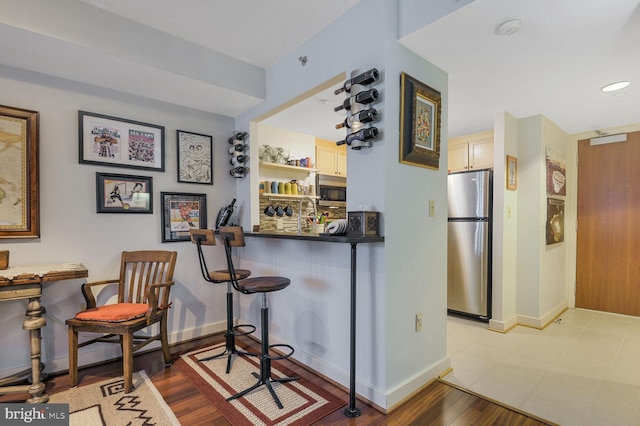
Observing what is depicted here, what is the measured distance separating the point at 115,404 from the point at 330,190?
11.0 feet

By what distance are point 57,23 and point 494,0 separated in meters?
2.54

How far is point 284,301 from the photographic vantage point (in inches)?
107

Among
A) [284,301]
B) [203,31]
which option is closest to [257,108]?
[203,31]

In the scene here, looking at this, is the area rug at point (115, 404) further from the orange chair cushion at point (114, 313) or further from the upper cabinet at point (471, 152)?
the upper cabinet at point (471, 152)

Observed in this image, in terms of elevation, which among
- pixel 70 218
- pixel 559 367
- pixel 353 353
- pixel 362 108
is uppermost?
pixel 362 108

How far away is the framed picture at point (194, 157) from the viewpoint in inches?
119

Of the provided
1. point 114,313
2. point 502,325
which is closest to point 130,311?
point 114,313

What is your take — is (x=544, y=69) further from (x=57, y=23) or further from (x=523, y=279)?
(x=57, y=23)

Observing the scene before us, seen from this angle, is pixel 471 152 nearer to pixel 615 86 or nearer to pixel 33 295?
pixel 615 86

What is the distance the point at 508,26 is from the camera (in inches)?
70.1

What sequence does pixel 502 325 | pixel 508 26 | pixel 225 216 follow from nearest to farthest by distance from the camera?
pixel 508 26, pixel 225 216, pixel 502 325

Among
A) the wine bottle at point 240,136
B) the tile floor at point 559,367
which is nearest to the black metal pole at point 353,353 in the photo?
the tile floor at point 559,367

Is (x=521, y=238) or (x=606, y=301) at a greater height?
(x=521, y=238)

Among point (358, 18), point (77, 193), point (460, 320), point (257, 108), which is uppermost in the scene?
point (358, 18)
